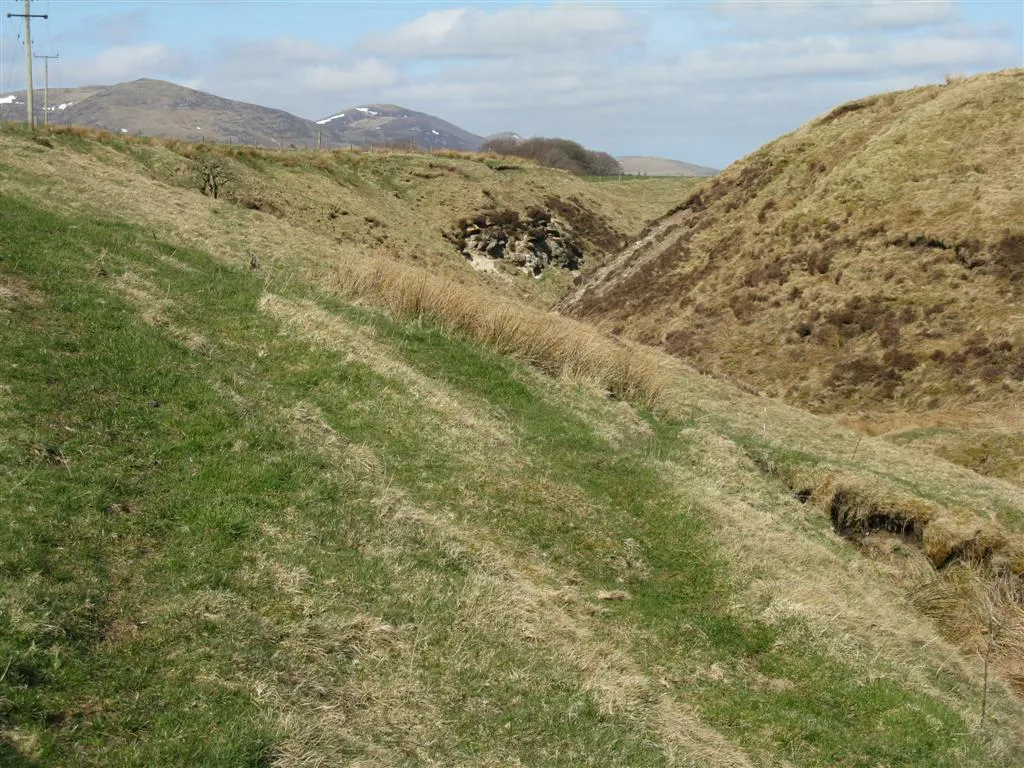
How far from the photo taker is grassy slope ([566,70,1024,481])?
1117 inches

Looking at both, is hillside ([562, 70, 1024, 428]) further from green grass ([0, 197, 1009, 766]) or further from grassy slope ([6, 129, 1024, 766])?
green grass ([0, 197, 1009, 766])

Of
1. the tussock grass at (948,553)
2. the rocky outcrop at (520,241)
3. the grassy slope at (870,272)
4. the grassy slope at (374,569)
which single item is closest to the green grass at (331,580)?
the grassy slope at (374,569)

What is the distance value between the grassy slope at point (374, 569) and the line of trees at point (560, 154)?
92.3 m

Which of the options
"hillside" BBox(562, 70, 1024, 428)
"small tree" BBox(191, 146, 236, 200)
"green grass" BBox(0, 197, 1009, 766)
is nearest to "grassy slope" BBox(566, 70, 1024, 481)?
"hillside" BBox(562, 70, 1024, 428)

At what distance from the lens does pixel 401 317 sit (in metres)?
17.8

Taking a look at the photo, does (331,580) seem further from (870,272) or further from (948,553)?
(870,272)

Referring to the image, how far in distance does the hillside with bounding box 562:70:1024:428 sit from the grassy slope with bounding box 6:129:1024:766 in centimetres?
1453

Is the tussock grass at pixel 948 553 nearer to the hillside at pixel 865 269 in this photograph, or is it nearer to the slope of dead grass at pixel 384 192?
the hillside at pixel 865 269

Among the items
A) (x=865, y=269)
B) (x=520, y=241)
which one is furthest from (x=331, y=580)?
(x=520, y=241)

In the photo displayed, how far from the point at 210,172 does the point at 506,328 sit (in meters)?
25.9

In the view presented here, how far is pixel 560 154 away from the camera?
111 meters

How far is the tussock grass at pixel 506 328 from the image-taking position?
18000 mm

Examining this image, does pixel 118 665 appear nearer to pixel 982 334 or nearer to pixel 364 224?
pixel 982 334

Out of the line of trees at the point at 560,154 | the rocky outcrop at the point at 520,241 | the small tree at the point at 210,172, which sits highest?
the line of trees at the point at 560,154
